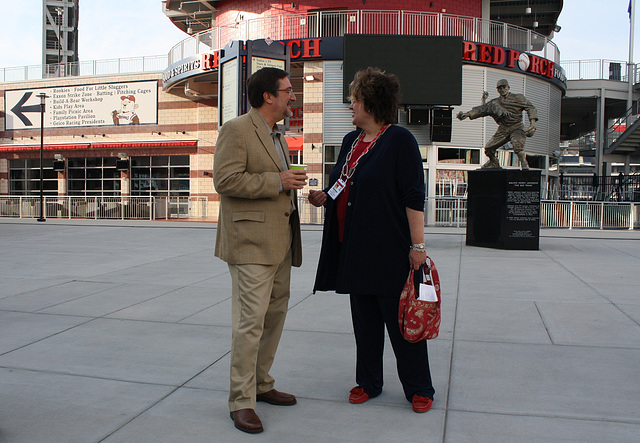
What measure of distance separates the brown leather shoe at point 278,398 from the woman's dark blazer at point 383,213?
719mm

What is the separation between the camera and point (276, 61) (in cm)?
1303

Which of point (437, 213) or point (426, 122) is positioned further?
point (426, 122)

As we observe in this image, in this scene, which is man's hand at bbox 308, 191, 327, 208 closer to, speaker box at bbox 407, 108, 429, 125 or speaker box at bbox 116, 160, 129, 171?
speaker box at bbox 407, 108, 429, 125

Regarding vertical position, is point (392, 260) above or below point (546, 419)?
above

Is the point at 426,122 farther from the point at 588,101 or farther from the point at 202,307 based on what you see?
the point at 202,307

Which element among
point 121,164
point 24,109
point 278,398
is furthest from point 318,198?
point 24,109

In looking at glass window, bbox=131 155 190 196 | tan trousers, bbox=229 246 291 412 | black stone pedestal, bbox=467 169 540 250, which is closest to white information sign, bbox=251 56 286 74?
black stone pedestal, bbox=467 169 540 250

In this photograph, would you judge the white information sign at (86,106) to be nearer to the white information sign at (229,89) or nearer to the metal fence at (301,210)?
the metal fence at (301,210)

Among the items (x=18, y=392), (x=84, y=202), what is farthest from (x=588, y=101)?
(x=18, y=392)

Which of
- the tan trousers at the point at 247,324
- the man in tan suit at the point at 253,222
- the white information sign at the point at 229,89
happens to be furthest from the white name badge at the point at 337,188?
the white information sign at the point at 229,89

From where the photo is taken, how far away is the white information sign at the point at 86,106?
27.4 meters

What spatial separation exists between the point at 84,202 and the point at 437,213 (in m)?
15.6

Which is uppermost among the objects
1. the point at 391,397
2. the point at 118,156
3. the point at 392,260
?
the point at 118,156

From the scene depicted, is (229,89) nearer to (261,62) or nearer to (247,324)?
(261,62)
